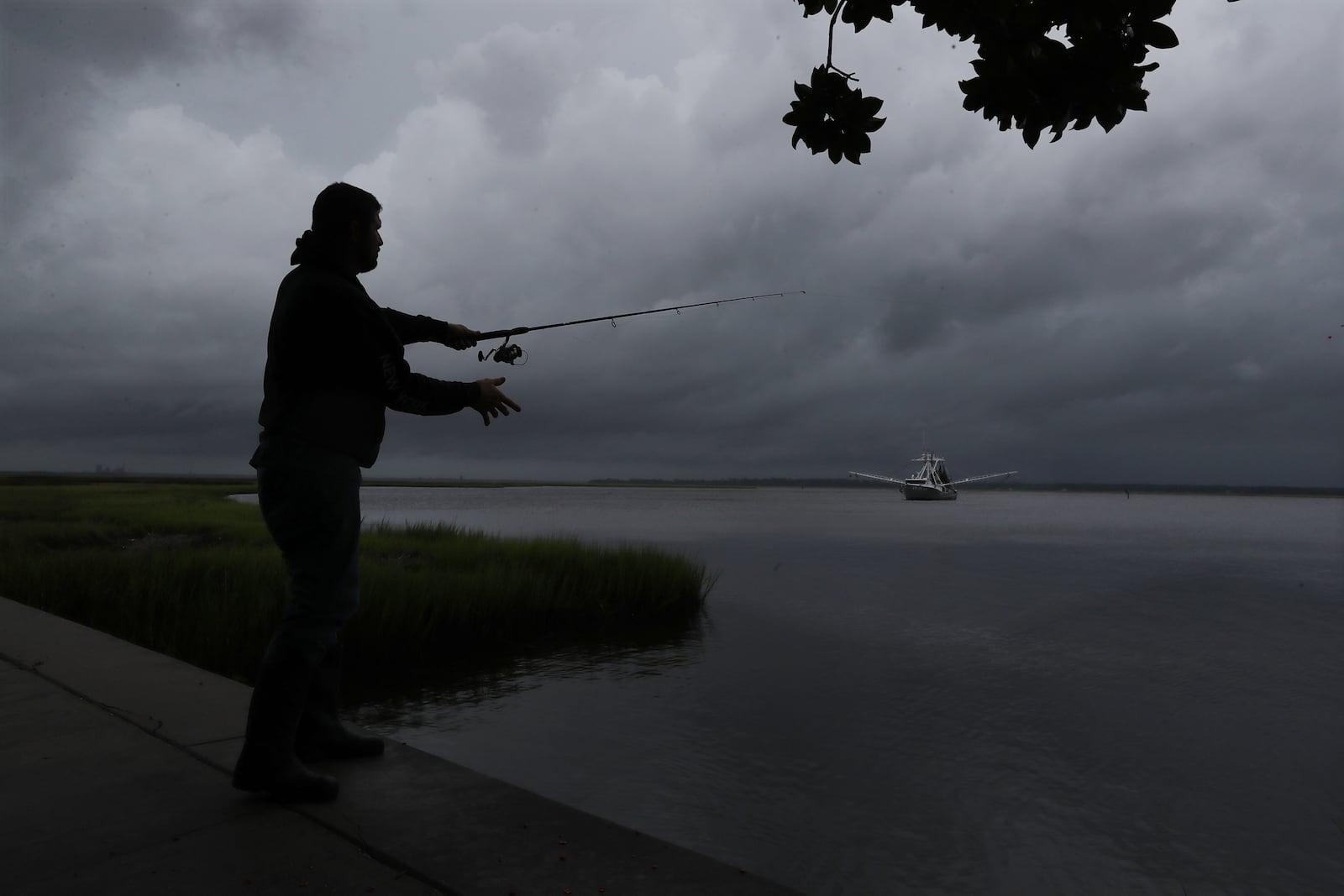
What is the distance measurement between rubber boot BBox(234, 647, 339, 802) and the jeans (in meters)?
0.06

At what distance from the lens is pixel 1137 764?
26.1 ft

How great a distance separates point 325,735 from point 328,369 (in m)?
1.37

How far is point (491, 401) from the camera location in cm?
302

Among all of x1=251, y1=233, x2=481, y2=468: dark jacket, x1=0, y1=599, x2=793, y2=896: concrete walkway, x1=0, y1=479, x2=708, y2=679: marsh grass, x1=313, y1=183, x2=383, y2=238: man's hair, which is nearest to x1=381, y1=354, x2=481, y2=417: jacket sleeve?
x1=251, y1=233, x2=481, y2=468: dark jacket

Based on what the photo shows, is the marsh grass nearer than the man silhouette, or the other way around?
the man silhouette

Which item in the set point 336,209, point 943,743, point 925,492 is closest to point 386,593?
point 943,743

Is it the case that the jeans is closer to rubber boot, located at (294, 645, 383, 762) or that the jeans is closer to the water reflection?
rubber boot, located at (294, 645, 383, 762)

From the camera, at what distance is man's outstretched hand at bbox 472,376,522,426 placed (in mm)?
2994

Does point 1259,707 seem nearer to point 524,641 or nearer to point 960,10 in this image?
point 524,641

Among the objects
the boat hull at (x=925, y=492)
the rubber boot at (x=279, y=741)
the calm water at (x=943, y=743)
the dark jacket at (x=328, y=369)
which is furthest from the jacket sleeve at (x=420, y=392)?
the boat hull at (x=925, y=492)

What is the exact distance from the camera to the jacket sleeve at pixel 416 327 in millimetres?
3291

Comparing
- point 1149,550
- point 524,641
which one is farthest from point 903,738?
point 1149,550

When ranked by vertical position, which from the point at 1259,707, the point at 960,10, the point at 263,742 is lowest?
the point at 1259,707

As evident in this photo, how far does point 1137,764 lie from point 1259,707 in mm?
4028
